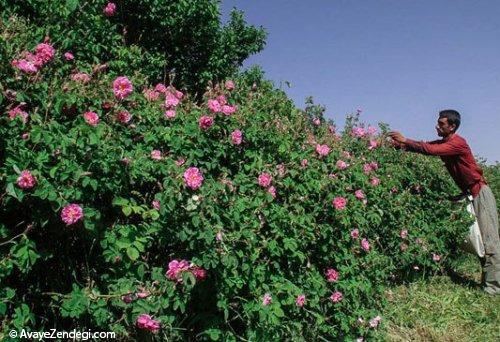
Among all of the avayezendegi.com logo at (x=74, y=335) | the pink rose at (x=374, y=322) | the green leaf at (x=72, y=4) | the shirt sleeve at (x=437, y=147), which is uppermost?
the green leaf at (x=72, y=4)

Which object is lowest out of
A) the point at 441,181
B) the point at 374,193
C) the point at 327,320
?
the point at 327,320

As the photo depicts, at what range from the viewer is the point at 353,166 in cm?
353

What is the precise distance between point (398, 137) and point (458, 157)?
692mm

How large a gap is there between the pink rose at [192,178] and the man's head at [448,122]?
343 cm

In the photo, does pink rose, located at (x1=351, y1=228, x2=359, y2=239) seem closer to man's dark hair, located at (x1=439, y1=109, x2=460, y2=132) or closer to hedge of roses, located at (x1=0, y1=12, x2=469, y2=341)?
hedge of roses, located at (x1=0, y1=12, x2=469, y2=341)

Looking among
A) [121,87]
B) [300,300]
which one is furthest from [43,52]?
[300,300]

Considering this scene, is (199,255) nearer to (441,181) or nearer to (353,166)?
(353,166)

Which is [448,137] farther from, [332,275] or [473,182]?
[332,275]

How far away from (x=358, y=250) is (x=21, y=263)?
2148 millimetres

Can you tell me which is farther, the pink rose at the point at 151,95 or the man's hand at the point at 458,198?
the man's hand at the point at 458,198

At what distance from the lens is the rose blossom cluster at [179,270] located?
6.95 ft

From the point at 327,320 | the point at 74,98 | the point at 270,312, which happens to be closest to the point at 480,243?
the point at 327,320

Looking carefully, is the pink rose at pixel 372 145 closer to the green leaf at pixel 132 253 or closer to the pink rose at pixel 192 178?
the pink rose at pixel 192 178

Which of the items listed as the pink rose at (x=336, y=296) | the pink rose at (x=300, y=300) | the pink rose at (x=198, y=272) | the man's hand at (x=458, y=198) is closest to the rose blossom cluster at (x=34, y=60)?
the pink rose at (x=198, y=272)
